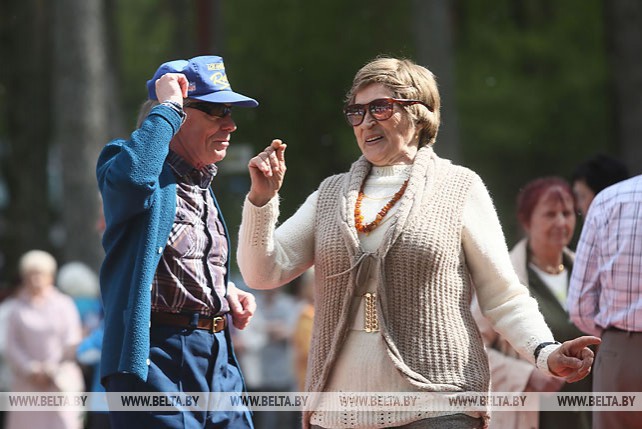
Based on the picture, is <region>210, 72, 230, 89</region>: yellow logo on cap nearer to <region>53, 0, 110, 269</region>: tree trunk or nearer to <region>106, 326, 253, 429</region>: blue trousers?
<region>106, 326, 253, 429</region>: blue trousers

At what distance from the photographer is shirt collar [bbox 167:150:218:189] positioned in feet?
16.9

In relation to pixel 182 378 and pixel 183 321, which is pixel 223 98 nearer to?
pixel 183 321

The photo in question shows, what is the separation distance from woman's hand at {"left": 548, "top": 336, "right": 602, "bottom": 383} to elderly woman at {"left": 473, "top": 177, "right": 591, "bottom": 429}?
6.95 ft

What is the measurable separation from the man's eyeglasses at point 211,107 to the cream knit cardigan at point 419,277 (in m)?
0.48

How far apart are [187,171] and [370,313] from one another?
3.18 ft

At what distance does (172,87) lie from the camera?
16.3ft

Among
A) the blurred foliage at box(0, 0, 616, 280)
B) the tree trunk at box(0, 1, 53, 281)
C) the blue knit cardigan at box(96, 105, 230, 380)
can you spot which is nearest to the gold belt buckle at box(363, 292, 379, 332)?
the blue knit cardigan at box(96, 105, 230, 380)

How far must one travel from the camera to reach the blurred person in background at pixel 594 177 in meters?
7.80

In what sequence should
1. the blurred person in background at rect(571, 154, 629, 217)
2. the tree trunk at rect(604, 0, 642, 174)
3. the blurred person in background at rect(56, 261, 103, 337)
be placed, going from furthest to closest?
the tree trunk at rect(604, 0, 642, 174)
the blurred person in background at rect(56, 261, 103, 337)
the blurred person in background at rect(571, 154, 629, 217)

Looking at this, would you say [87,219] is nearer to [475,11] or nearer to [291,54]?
[291,54]

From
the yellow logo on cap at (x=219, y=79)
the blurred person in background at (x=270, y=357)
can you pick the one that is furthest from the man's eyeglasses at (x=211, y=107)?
the blurred person in background at (x=270, y=357)

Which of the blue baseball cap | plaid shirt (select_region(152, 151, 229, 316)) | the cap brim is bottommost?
plaid shirt (select_region(152, 151, 229, 316))

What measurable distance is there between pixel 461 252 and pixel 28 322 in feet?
22.2

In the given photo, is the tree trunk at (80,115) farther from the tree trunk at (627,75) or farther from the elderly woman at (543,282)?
the elderly woman at (543,282)
